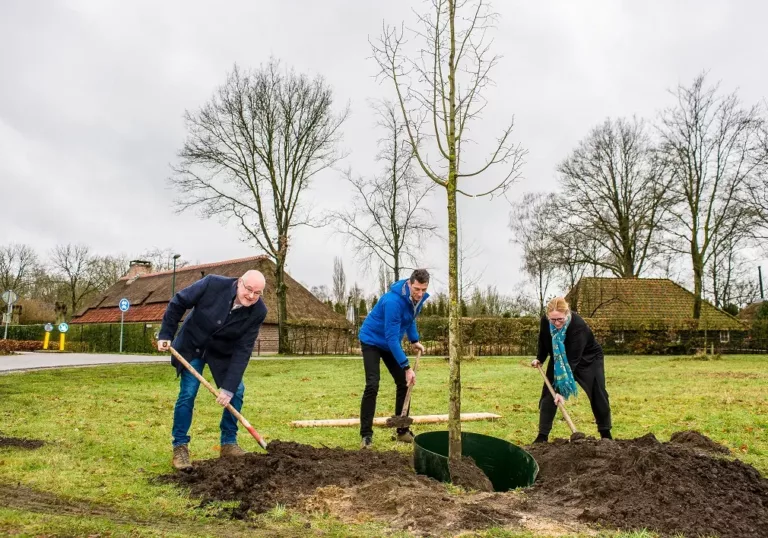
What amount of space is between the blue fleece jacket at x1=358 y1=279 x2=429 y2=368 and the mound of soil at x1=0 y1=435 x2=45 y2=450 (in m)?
3.42

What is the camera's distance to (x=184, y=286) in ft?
133

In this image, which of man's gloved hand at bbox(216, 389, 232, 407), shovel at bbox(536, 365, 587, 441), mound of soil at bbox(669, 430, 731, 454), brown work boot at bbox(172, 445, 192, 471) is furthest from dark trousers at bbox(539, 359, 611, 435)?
brown work boot at bbox(172, 445, 192, 471)

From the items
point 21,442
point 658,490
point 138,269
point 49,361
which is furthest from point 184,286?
point 658,490

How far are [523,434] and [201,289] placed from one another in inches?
171

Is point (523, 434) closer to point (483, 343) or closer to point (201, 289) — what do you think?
point (201, 289)

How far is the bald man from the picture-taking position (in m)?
5.05

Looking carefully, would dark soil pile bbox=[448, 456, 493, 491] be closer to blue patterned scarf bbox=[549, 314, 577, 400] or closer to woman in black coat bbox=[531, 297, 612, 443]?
woman in black coat bbox=[531, 297, 612, 443]

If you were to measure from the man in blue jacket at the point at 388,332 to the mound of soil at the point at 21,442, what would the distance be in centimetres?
326


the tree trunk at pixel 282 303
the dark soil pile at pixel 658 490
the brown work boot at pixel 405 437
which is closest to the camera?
the dark soil pile at pixel 658 490

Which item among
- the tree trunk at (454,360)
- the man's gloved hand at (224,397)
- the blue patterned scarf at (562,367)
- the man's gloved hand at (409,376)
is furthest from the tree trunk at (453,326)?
the man's gloved hand at (224,397)

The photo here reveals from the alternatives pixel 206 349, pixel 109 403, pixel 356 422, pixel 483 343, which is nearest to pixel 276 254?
pixel 483 343

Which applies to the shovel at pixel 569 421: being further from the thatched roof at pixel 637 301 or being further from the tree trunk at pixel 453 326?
the thatched roof at pixel 637 301

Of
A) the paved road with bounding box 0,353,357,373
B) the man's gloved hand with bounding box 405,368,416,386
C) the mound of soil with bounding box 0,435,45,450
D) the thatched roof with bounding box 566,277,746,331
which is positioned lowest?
the paved road with bounding box 0,353,357,373

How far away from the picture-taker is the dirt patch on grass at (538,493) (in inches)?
141
